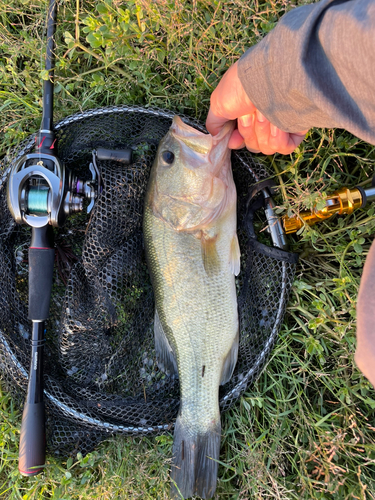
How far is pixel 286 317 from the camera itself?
227cm

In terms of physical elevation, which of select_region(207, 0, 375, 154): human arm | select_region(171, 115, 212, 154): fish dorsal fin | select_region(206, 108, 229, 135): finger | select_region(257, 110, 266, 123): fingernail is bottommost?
select_region(171, 115, 212, 154): fish dorsal fin

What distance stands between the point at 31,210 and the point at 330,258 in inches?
71.8

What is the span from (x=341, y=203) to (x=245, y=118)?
69 centimetres

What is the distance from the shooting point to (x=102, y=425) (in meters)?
2.03

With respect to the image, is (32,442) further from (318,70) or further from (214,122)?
(318,70)

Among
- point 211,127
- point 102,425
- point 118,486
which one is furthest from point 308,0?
point 118,486

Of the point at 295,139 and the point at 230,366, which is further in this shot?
the point at 230,366

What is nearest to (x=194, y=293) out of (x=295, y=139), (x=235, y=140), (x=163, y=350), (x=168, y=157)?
(x=163, y=350)

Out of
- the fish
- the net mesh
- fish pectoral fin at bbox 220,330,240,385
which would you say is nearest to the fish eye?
the fish

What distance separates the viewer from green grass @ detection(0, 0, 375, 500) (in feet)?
6.51

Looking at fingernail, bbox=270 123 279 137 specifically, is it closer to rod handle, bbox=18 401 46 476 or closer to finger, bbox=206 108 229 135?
finger, bbox=206 108 229 135

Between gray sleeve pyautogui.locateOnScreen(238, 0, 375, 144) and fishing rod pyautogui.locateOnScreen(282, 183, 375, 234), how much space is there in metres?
0.53

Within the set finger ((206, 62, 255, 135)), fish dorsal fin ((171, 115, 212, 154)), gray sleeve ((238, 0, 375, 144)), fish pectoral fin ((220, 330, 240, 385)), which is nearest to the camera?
gray sleeve ((238, 0, 375, 144))

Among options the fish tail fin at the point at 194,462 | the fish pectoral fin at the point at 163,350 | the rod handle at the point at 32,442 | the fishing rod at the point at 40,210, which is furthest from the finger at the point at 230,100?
the rod handle at the point at 32,442
